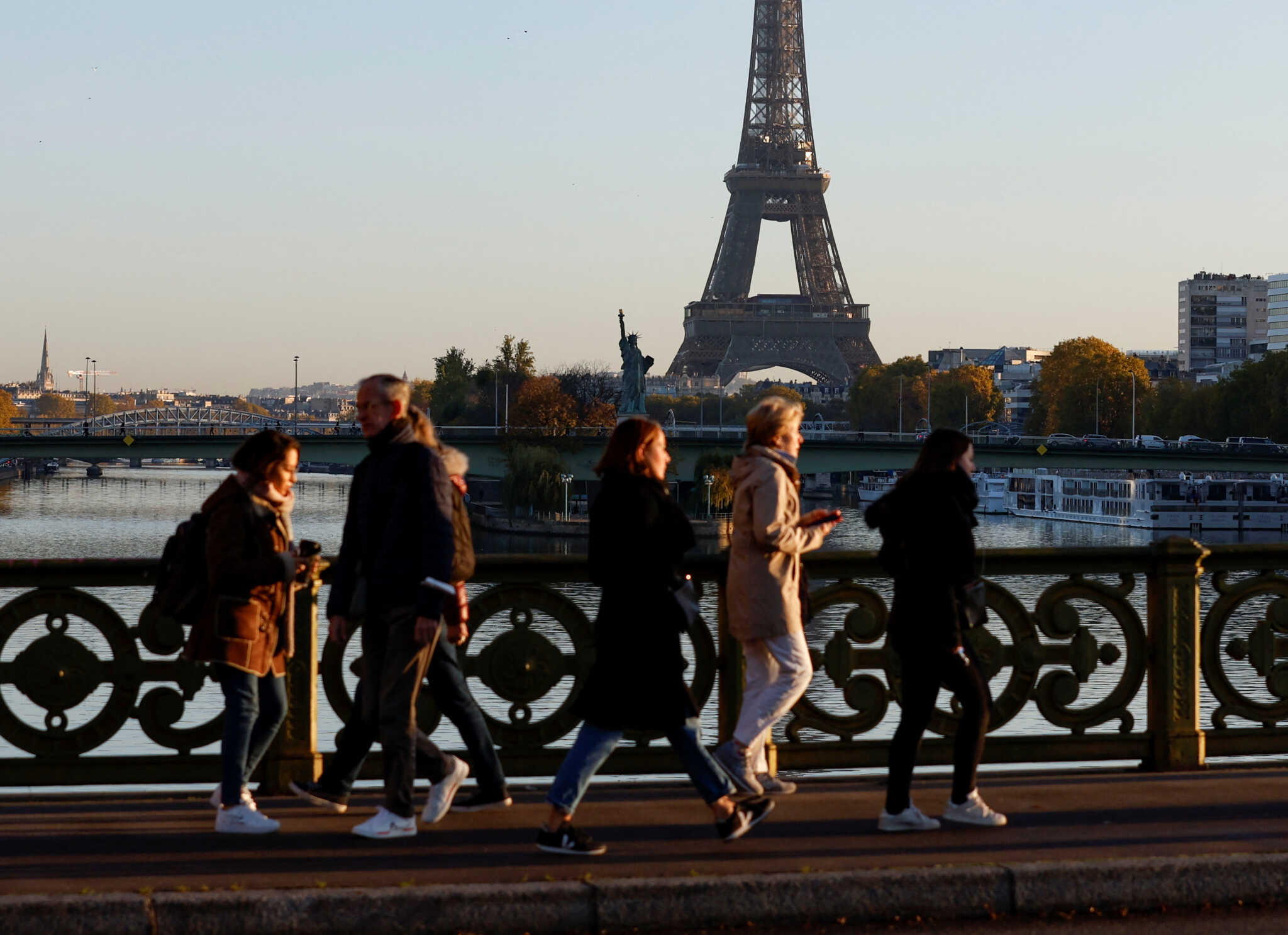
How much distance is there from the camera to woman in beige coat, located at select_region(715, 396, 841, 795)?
5949mm

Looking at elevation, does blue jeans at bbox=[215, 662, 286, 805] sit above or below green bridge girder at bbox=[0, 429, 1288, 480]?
below

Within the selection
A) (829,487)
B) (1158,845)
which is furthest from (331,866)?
(829,487)

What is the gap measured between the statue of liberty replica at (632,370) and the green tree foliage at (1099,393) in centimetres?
4293

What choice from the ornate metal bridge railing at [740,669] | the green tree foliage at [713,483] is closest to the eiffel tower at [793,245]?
the green tree foliage at [713,483]

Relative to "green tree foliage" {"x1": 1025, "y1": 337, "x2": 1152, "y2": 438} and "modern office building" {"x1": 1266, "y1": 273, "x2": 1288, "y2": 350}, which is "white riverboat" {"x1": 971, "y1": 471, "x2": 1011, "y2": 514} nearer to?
"green tree foliage" {"x1": 1025, "y1": 337, "x2": 1152, "y2": 438}

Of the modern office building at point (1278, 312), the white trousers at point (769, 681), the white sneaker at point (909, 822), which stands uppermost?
the modern office building at point (1278, 312)

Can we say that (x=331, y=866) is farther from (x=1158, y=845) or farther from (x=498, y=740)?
(x=1158, y=845)

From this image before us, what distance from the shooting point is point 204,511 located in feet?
19.0

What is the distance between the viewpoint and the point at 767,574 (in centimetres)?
600

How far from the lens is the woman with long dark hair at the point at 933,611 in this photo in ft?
18.8

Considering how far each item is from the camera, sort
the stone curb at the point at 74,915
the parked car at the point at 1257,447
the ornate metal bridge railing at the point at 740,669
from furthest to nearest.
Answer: the parked car at the point at 1257,447, the ornate metal bridge railing at the point at 740,669, the stone curb at the point at 74,915

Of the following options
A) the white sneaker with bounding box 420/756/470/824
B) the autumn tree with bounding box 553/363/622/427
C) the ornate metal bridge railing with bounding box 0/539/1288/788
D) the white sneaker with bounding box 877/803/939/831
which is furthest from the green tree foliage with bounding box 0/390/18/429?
the white sneaker with bounding box 877/803/939/831

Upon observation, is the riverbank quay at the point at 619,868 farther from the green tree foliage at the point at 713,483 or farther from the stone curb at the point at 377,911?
the green tree foliage at the point at 713,483

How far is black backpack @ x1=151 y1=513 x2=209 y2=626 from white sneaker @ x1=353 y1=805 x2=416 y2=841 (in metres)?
0.89
